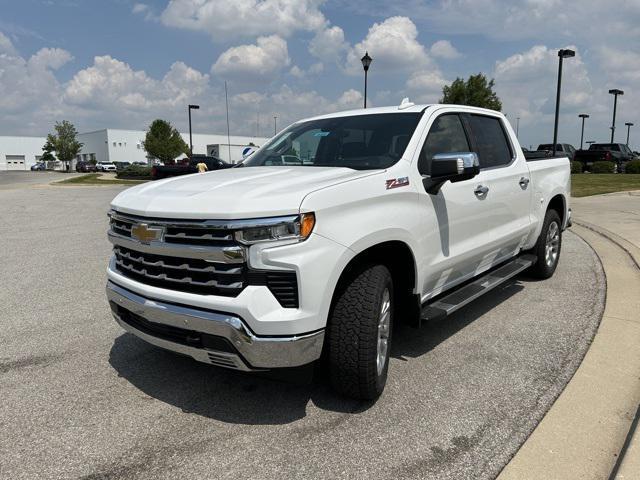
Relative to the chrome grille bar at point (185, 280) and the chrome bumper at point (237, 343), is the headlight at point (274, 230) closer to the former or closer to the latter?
the chrome grille bar at point (185, 280)

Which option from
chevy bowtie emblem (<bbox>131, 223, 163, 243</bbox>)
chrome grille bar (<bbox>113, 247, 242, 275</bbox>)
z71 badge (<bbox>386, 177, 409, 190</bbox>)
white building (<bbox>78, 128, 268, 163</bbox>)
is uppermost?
white building (<bbox>78, 128, 268, 163</bbox>)

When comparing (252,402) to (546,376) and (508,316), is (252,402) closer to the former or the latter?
(546,376)

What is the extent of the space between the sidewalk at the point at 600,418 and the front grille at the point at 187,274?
64.9 inches

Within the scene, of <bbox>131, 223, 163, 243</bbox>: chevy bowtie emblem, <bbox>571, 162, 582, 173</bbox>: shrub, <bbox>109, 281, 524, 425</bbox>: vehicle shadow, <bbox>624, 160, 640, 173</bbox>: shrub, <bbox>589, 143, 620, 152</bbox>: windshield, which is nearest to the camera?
<bbox>131, 223, 163, 243</bbox>: chevy bowtie emblem

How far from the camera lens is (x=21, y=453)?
8.80 ft

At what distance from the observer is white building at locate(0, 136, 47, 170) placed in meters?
108

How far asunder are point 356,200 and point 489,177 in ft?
6.49

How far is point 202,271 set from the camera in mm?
2719

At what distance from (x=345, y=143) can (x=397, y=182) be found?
928 millimetres

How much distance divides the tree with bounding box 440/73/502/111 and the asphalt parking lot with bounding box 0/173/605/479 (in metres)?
26.3

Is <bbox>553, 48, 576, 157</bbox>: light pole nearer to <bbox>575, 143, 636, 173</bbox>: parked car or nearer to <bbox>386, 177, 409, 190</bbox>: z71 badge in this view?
<bbox>575, 143, 636, 173</bbox>: parked car

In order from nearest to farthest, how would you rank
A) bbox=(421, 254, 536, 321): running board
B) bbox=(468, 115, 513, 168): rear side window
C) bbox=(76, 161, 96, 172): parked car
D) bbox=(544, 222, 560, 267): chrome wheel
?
bbox=(421, 254, 536, 321): running board
bbox=(468, 115, 513, 168): rear side window
bbox=(544, 222, 560, 267): chrome wheel
bbox=(76, 161, 96, 172): parked car

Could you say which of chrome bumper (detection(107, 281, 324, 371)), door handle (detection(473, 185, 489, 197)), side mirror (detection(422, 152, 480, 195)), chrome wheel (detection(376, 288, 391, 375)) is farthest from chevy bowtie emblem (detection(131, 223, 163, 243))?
door handle (detection(473, 185, 489, 197))

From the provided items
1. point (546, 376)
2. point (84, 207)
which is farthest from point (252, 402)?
point (84, 207)
